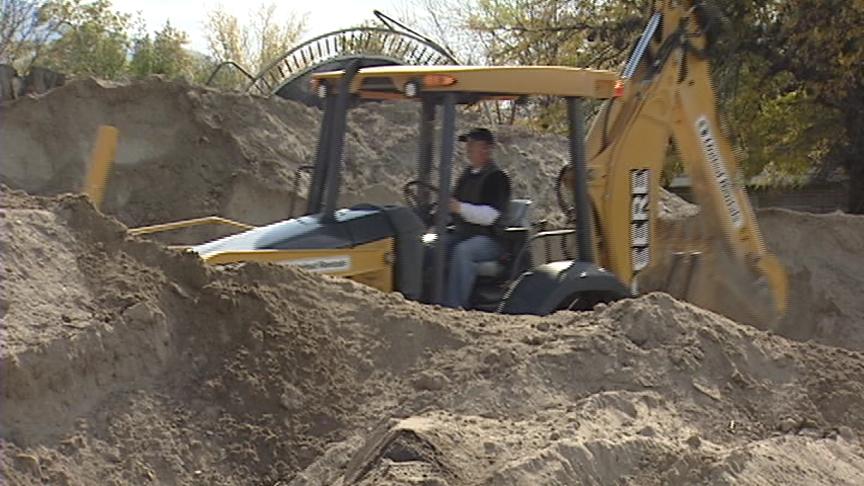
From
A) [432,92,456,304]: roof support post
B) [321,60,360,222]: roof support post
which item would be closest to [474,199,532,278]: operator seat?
[432,92,456,304]: roof support post

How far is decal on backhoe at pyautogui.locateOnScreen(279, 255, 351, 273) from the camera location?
662 centimetres

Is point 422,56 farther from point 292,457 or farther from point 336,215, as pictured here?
point 292,457

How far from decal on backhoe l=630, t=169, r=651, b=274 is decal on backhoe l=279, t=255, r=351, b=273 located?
8.05 ft

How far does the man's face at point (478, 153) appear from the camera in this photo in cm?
714

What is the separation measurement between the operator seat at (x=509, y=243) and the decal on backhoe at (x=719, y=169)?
2556 mm

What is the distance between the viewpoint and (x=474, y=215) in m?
6.95

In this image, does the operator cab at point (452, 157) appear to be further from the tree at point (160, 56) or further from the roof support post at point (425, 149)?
the tree at point (160, 56)

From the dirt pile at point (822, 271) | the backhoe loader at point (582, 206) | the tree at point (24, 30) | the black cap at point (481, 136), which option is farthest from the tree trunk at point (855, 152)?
the tree at point (24, 30)

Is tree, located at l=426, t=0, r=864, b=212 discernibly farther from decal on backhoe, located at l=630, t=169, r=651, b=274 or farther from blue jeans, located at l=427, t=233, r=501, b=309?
blue jeans, located at l=427, t=233, r=501, b=309

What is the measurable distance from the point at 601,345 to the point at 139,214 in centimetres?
897

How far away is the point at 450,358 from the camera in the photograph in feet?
17.7

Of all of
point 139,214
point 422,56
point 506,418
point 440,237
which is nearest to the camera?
point 506,418

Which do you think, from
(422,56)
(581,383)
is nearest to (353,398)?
(581,383)

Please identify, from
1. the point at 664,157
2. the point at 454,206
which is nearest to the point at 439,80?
the point at 454,206
